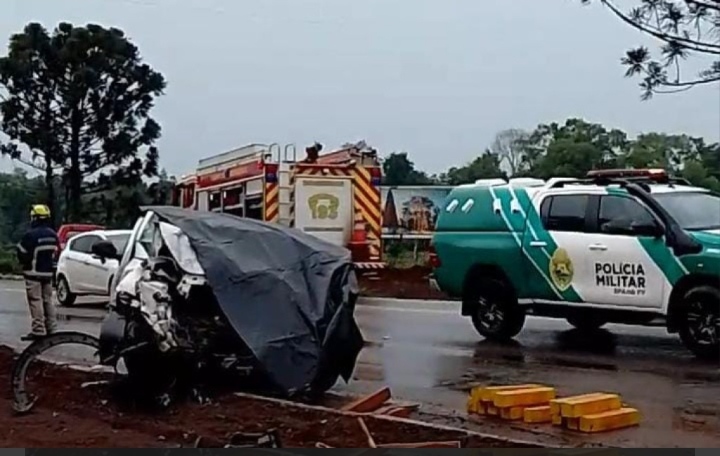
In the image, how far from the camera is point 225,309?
10.2 meters

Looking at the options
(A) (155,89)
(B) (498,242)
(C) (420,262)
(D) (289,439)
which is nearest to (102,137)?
(A) (155,89)

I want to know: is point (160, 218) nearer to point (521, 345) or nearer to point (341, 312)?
point (341, 312)

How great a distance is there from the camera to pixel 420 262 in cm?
3397

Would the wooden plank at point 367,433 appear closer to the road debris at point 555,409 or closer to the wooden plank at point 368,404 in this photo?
the wooden plank at point 368,404

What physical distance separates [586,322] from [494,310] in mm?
1135

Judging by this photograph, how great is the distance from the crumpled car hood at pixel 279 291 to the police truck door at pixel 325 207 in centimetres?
1440

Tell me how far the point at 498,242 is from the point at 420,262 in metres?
18.6

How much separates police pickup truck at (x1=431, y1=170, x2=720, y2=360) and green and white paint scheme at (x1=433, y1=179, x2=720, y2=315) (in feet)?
0.04

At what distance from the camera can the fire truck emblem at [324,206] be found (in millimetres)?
25766

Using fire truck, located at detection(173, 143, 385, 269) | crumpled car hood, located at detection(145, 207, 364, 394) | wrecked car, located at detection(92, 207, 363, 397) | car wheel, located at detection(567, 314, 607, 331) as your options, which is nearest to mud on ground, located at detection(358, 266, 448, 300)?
fire truck, located at detection(173, 143, 385, 269)

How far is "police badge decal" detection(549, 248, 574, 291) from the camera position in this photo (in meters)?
14.5

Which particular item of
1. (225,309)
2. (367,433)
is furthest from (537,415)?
(225,309)

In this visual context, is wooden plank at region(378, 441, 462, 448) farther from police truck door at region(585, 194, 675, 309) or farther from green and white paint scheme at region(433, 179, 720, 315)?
police truck door at region(585, 194, 675, 309)

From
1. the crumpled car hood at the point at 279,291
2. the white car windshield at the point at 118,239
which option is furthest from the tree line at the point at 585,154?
the crumpled car hood at the point at 279,291
